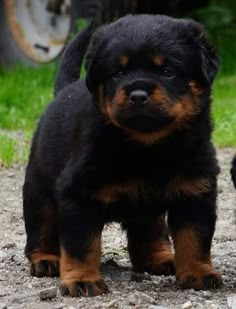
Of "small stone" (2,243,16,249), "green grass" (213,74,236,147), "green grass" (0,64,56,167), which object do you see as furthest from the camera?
"green grass" (213,74,236,147)

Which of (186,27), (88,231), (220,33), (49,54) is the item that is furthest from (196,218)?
(220,33)

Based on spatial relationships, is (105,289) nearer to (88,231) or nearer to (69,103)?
(88,231)

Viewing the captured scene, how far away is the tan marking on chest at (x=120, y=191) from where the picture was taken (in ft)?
16.8

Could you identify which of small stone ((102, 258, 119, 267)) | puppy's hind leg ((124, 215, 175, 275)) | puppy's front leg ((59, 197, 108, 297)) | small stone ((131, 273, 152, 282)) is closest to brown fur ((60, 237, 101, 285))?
puppy's front leg ((59, 197, 108, 297))

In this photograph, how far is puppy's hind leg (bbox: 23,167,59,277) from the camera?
5660 millimetres

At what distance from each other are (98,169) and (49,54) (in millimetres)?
8145

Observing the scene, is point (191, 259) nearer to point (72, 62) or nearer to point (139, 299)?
point (139, 299)

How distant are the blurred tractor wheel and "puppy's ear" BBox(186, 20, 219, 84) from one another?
310 inches

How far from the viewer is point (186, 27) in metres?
5.20

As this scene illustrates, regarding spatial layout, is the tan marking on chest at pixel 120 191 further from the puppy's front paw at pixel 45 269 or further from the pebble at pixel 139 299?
the puppy's front paw at pixel 45 269

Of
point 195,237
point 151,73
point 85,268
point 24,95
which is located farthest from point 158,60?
point 24,95

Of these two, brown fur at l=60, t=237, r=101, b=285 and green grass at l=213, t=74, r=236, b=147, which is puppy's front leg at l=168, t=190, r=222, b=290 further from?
green grass at l=213, t=74, r=236, b=147

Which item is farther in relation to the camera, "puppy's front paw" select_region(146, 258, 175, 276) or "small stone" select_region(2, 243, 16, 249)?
"small stone" select_region(2, 243, 16, 249)

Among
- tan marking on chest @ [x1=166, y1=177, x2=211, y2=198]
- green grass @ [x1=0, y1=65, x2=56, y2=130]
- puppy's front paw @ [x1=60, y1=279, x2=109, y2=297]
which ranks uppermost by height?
tan marking on chest @ [x1=166, y1=177, x2=211, y2=198]
